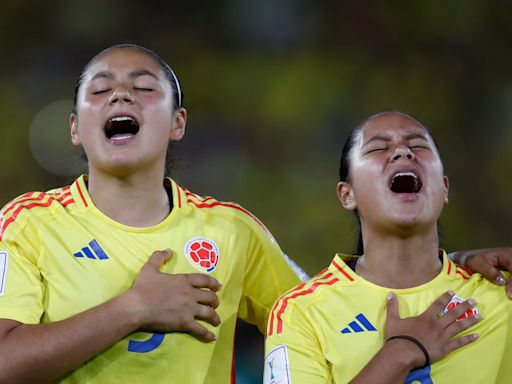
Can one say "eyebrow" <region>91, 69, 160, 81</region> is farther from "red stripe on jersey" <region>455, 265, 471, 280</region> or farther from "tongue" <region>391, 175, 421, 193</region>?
"red stripe on jersey" <region>455, 265, 471, 280</region>

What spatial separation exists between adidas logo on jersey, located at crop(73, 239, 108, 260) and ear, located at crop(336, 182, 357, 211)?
713 millimetres

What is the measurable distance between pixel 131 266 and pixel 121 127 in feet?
1.41

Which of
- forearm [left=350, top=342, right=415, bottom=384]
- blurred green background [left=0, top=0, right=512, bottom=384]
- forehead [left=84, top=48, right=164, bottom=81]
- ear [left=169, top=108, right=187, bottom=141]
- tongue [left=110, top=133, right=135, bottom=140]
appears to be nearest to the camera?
forearm [left=350, top=342, right=415, bottom=384]

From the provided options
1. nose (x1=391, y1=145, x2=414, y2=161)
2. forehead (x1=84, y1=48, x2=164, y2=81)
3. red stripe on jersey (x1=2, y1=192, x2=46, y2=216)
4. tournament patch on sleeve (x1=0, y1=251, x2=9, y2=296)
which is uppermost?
forehead (x1=84, y1=48, x2=164, y2=81)

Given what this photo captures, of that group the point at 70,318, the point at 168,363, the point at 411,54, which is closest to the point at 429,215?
the point at 168,363

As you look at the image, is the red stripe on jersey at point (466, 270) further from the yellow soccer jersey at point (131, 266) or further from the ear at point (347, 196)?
the yellow soccer jersey at point (131, 266)

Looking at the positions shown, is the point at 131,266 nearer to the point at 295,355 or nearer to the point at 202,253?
the point at 202,253

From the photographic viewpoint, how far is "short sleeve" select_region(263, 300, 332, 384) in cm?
211

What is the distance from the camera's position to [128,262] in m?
2.35

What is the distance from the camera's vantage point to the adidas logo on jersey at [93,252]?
7.63ft

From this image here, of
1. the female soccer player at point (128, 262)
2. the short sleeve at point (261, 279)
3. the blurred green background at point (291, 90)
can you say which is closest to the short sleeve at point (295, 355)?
the female soccer player at point (128, 262)

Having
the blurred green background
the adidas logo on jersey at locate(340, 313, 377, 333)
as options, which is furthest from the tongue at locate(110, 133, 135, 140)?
the blurred green background

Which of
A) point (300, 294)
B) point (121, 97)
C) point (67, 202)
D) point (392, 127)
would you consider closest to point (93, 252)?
point (67, 202)

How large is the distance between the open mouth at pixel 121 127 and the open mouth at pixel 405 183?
2.46 ft
